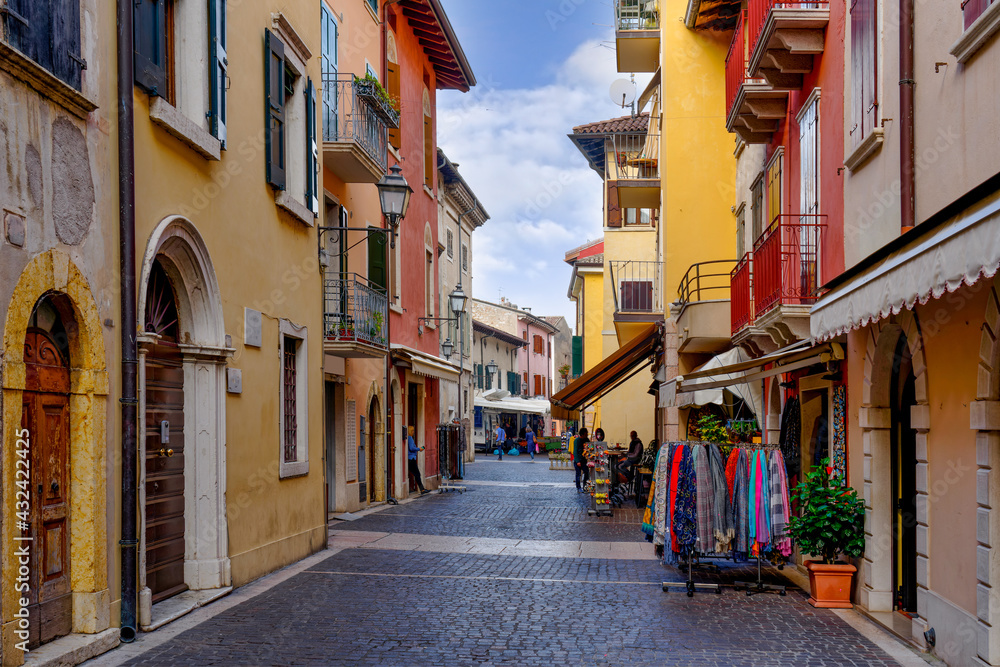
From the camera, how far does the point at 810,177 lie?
11.9m

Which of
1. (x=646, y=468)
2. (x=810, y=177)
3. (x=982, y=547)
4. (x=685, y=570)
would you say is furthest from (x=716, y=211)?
(x=982, y=547)

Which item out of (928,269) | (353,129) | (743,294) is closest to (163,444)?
(928,269)

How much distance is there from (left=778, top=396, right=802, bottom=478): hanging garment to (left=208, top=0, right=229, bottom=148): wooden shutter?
7459mm

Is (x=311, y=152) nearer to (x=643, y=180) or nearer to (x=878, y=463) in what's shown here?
(x=878, y=463)

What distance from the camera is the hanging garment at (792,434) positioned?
12.5 meters

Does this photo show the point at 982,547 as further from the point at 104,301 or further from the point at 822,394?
the point at 104,301

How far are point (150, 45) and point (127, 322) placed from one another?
2622mm

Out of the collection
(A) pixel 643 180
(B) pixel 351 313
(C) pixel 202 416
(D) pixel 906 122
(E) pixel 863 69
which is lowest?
(C) pixel 202 416

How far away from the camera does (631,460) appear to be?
72.8 ft

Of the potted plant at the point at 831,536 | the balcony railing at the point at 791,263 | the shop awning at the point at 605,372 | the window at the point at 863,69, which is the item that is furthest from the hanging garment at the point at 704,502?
the shop awning at the point at 605,372

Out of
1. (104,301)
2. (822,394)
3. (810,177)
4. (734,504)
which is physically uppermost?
(810,177)

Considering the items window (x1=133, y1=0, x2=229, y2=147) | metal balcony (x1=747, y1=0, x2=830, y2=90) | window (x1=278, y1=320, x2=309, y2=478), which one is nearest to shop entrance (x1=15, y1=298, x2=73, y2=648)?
window (x1=133, y1=0, x2=229, y2=147)

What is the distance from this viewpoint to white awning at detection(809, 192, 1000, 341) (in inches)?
195

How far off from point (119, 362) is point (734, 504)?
610cm
